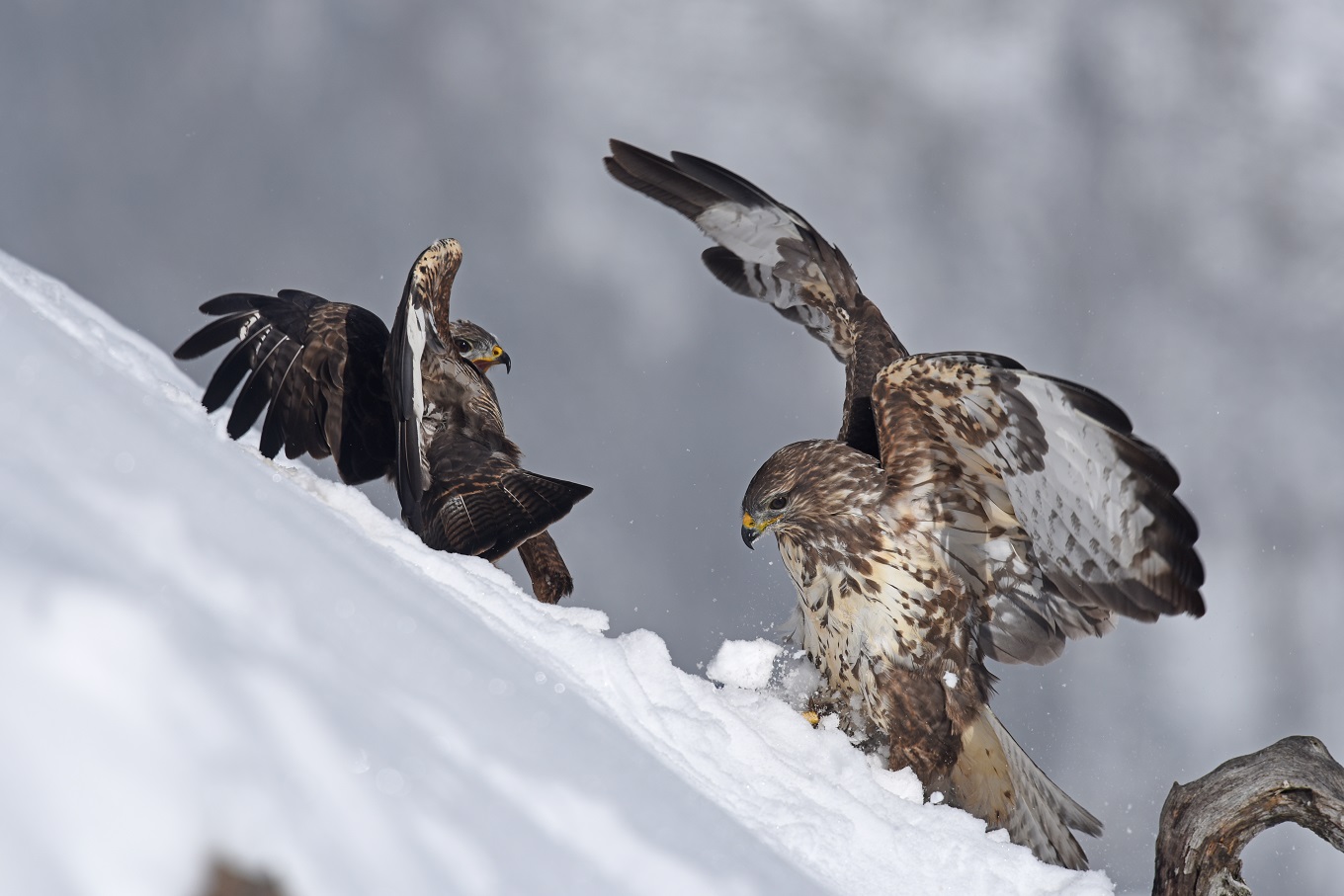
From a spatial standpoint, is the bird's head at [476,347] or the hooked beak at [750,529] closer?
the hooked beak at [750,529]

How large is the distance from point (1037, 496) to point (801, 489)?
90 cm

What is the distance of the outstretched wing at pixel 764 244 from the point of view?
561 centimetres

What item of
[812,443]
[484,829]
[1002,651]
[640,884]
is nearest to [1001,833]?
[1002,651]

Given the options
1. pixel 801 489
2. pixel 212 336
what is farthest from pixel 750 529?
pixel 212 336

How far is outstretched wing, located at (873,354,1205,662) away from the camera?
3846mm

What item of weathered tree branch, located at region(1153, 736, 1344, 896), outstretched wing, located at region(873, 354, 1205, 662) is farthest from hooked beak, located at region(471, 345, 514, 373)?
weathered tree branch, located at region(1153, 736, 1344, 896)

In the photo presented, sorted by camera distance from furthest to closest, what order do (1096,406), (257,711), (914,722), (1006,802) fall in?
(1006,802)
(914,722)
(1096,406)
(257,711)

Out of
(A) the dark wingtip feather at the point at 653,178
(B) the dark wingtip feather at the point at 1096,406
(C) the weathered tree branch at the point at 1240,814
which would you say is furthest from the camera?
(A) the dark wingtip feather at the point at 653,178

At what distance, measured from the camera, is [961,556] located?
4.51 m

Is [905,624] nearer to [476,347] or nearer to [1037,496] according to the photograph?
[1037,496]

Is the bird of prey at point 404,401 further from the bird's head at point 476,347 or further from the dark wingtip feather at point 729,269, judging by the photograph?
the dark wingtip feather at point 729,269

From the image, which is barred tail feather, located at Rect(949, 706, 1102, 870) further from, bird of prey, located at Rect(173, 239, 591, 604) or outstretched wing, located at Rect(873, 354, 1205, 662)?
bird of prey, located at Rect(173, 239, 591, 604)

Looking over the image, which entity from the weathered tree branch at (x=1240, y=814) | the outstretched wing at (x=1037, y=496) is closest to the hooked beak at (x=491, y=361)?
the outstretched wing at (x=1037, y=496)

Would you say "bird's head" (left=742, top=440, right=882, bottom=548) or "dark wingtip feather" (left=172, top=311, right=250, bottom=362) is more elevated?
"bird's head" (left=742, top=440, right=882, bottom=548)
